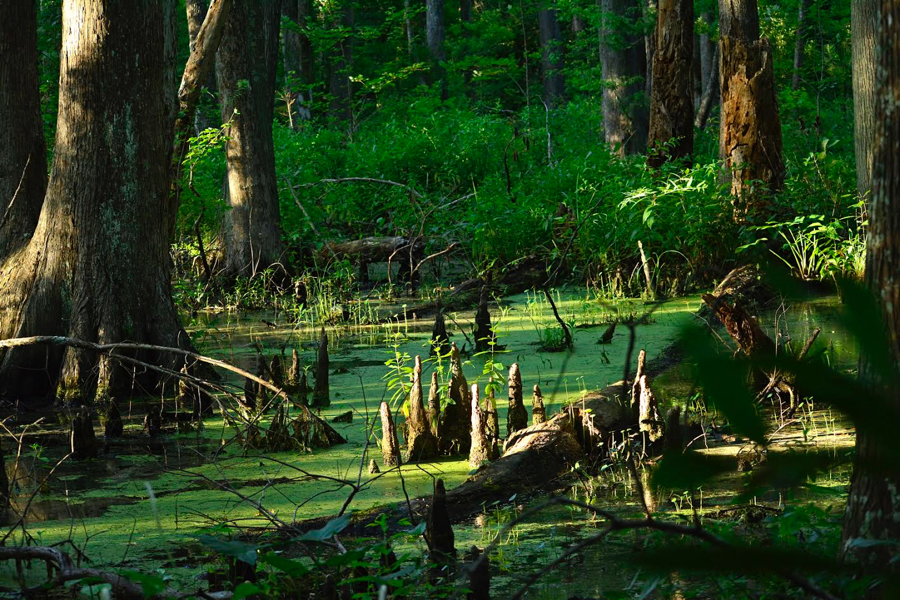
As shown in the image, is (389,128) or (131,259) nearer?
(131,259)

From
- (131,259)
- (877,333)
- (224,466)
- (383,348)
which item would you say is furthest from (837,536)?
(383,348)

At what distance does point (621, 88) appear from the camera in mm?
15375

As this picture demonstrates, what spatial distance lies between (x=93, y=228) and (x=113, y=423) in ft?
5.20

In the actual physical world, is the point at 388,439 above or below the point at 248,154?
below

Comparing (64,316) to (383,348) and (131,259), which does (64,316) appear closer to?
(131,259)

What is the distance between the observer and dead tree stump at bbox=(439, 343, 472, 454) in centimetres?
556

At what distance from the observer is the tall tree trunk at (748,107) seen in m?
10.3

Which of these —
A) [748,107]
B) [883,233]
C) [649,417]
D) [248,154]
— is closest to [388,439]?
[649,417]

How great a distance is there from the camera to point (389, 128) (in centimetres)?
1820

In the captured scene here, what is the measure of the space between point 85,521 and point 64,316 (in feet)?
9.11

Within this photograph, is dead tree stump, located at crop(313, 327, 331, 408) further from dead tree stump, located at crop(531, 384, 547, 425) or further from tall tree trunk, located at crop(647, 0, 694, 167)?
tall tree trunk, located at crop(647, 0, 694, 167)

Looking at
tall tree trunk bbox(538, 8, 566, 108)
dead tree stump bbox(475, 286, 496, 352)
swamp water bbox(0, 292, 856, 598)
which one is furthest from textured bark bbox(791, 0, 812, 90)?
dead tree stump bbox(475, 286, 496, 352)

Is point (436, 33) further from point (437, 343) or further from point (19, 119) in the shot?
point (437, 343)

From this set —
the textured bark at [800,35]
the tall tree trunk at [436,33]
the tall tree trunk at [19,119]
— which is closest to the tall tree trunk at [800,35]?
the textured bark at [800,35]
